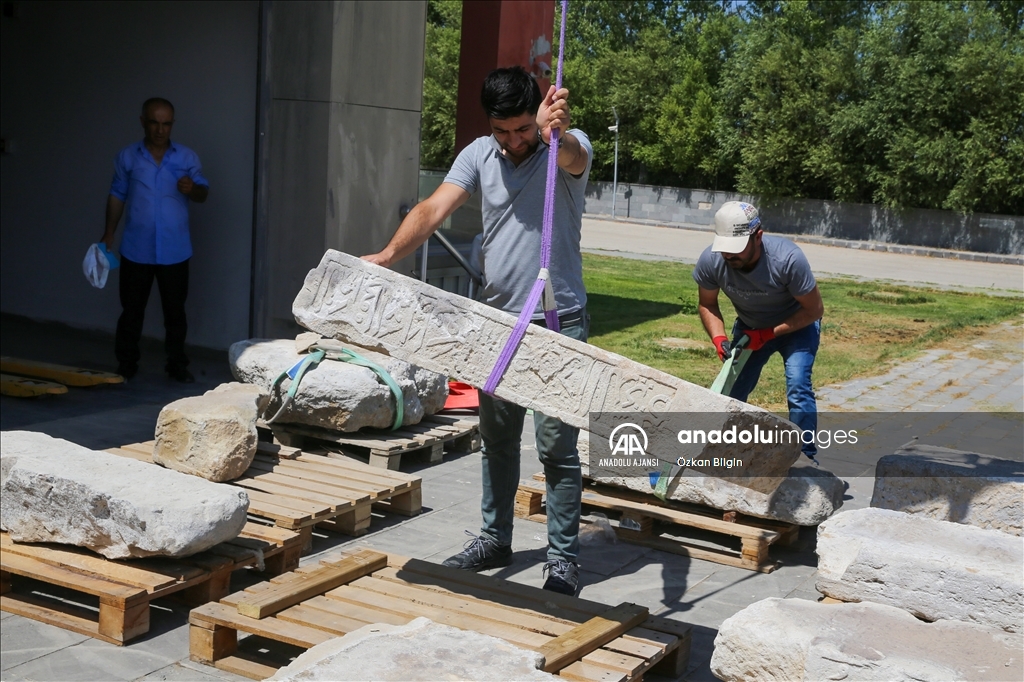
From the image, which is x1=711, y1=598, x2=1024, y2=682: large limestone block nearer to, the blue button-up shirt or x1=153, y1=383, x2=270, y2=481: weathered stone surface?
x1=153, y1=383, x2=270, y2=481: weathered stone surface

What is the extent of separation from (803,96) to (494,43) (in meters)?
23.2

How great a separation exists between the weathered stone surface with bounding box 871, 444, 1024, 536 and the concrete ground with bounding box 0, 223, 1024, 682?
61 centimetres

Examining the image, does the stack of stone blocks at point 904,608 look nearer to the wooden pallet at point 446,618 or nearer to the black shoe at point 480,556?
the wooden pallet at point 446,618

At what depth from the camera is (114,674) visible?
3.63 m

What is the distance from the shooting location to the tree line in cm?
2514

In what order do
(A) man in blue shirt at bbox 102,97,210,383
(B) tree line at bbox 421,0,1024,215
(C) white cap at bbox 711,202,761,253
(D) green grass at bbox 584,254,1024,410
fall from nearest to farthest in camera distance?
(C) white cap at bbox 711,202,761,253 → (A) man in blue shirt at bbox 102,97,210,383 → (D) green grass at bbox 584,254,1024,410 → (B) tree line at bbox 421,0,1024,215

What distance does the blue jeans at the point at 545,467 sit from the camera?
4148mm

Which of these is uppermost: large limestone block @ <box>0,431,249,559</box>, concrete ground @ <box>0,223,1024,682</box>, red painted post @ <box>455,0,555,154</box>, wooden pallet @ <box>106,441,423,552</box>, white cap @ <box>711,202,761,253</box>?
red painted post @ <box>455,0,555,154</box>

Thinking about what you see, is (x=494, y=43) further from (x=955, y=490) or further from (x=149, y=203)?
(x=955, y=490)

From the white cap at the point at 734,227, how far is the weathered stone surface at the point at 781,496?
3.82ft

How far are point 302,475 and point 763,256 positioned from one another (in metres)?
2.67

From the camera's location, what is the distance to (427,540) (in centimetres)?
509

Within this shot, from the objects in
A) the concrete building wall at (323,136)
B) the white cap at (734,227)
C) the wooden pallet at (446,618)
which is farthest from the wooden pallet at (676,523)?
the concrete building wall at (323,136)

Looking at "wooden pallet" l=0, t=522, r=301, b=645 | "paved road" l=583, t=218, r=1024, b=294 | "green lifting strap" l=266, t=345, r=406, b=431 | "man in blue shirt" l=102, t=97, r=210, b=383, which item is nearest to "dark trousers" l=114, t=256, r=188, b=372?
"man in blue shirt" l=102, t=97, r=210, b=383
